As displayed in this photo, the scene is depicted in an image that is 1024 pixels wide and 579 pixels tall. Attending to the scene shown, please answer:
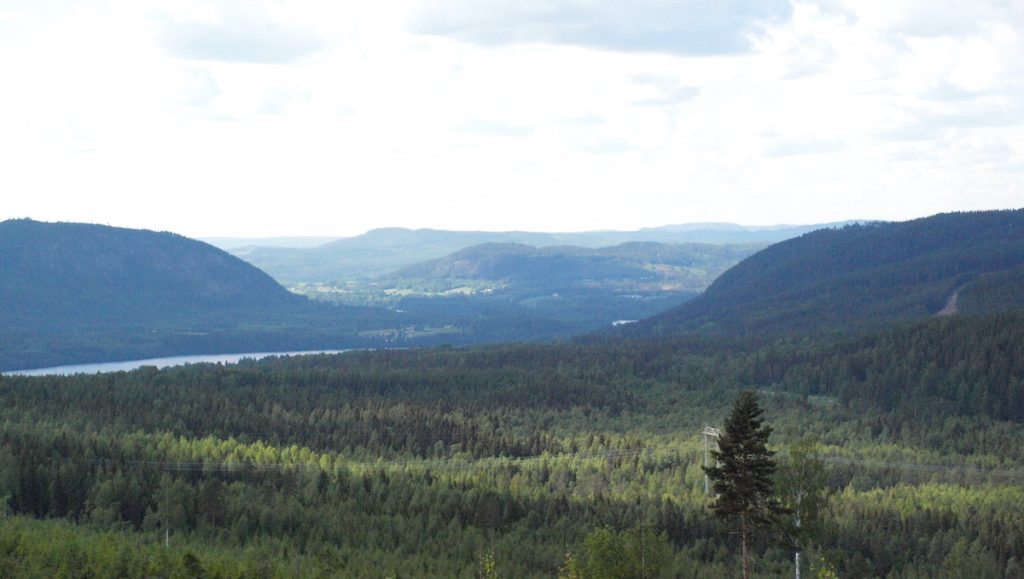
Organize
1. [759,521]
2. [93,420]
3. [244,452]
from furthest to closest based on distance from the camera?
1. [93,420]
2. [244,452]
3. [759,521]

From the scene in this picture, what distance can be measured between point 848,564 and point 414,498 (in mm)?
48856

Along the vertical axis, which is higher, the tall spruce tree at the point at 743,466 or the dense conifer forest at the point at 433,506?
the tall spruce tree at the point at 743,466

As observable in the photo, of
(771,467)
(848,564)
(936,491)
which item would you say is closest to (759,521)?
(771,467)

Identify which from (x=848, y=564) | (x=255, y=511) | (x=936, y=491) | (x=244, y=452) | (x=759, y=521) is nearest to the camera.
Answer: (x=759, y=521)

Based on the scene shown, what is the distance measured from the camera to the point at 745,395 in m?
82.9

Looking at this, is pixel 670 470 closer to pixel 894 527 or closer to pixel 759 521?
pixel 894 527

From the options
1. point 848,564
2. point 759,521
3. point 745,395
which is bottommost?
point 848,564

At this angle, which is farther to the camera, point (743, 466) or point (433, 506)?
point (433, 506)

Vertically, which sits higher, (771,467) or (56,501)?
(771,467)

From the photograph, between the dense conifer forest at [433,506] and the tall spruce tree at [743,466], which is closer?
the tall spruce tree at [743,466]

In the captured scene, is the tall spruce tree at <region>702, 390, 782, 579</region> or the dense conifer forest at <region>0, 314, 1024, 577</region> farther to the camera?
the dense conifer forest at <region>0, 314, 1024, 577</region>

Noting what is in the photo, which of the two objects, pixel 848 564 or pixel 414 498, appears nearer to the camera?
pixel 848 564

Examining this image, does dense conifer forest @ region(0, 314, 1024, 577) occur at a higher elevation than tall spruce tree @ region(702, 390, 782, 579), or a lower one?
lower

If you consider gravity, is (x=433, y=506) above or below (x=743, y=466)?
below
